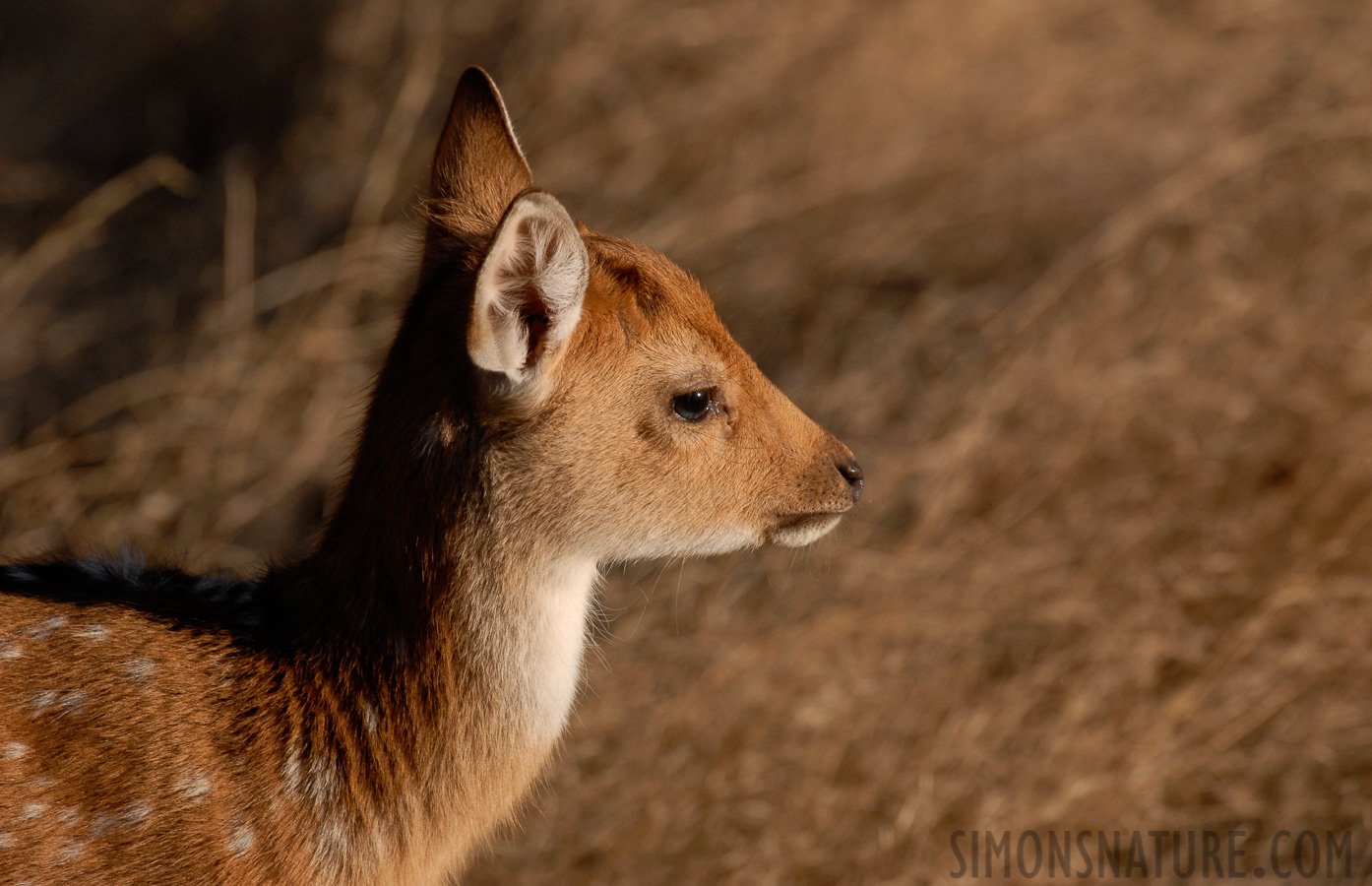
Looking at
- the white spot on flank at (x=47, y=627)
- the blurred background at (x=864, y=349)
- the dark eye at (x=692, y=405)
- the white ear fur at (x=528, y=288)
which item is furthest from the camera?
the blurred background at (x=864, y=349)

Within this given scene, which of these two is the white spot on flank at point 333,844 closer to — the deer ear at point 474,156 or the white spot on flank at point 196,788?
the white spot on flank at point 196,788

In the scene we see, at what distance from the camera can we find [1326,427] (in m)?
5.62

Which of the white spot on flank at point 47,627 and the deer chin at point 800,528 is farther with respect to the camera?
the deer chin at point 800,528

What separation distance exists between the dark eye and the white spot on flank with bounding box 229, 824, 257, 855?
1.37 meters

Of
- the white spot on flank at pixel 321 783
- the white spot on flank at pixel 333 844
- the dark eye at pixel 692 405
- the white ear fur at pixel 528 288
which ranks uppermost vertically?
the white ear fur at pixel 528 288

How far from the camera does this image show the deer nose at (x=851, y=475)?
3.51 metres

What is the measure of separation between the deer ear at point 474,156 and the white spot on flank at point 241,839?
A: 1.60 meters

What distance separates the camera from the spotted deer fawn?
2.91m

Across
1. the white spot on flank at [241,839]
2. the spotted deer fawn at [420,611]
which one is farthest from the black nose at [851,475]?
the white spot on flank at [241,839]

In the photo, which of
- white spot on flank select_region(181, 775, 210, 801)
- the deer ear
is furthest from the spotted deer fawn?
the deer ear

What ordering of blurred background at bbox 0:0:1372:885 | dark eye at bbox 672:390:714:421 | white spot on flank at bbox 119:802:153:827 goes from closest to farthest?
white spot on flank at bbox 119:802:153:827 → dark eye at bbox 672:390:714:421 → blurred background at bbox 0:0:1372:885

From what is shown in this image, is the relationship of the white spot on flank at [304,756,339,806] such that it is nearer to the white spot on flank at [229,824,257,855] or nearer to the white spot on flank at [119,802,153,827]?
the white spot on flank at [229,824,257,855]

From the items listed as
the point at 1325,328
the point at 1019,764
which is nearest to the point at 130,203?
the point at 1019,764

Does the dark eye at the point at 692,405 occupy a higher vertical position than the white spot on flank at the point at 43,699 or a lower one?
higher
